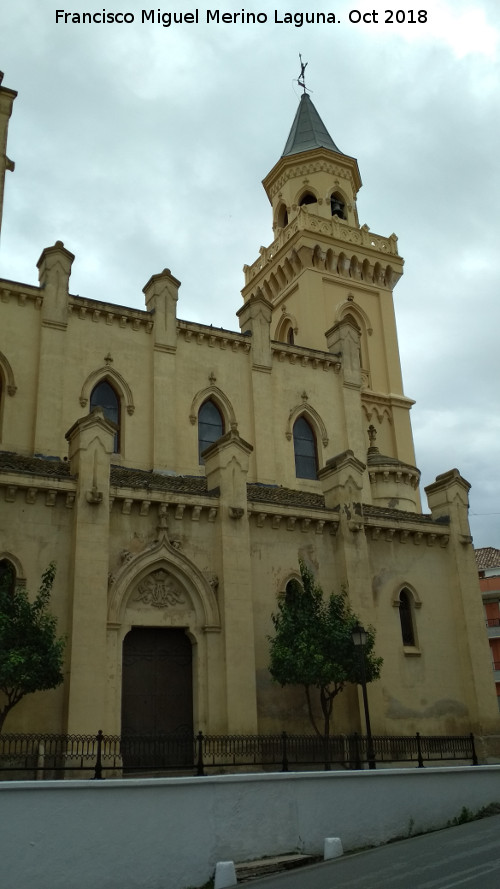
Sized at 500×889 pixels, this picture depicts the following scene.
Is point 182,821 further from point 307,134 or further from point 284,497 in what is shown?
point 307,134

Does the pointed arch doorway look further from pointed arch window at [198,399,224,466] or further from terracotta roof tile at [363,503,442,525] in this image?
pointed arch window at [198,399,224,466]

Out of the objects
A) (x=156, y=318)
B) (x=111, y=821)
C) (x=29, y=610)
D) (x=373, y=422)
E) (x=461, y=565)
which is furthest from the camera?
(x=373, y=422)

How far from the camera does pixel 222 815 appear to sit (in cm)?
1323

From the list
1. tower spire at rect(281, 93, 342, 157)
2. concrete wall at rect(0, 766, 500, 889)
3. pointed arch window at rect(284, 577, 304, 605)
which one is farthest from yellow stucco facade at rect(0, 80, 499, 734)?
tower spire at rect(281, 93, 342, 157)

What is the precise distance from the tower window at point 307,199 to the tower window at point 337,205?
950mm

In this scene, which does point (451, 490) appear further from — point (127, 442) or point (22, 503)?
point (22, 503)

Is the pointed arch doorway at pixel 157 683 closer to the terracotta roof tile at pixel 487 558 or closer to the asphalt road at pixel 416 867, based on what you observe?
the asphalt road at pixel 416 867

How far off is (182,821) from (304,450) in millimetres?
18377

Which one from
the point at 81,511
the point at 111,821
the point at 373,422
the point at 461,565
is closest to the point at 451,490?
the point at 461,565

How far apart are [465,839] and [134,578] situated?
9.47 meters

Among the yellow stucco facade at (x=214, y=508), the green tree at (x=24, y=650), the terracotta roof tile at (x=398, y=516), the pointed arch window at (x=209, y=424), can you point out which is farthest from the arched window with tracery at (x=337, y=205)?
the green tree at (x=24, y=650)

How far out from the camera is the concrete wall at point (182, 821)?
37.7 feet

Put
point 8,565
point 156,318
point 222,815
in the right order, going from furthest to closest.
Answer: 1. point 156,318
2. point 8,565
3. point 222,815

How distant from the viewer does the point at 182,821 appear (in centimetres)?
1274
